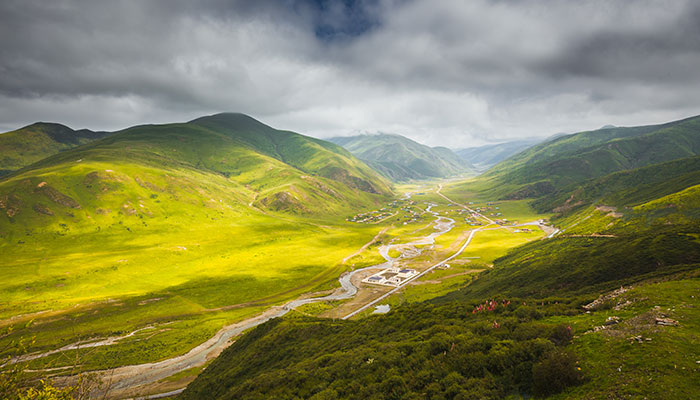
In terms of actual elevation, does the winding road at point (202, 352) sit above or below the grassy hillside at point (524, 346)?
below

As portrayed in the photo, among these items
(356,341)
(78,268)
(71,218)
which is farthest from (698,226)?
(71,218)

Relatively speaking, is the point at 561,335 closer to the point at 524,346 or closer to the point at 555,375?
the point at 524,346

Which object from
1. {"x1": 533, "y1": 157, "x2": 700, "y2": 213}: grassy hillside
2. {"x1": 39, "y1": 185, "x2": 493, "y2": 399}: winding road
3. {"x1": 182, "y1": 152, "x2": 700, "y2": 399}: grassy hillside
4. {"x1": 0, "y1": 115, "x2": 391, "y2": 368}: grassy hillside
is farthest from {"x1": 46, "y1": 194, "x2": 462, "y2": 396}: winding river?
{"x1": 533, "y1": 157, "x2": 700, "y2": 213}: grassy hillside

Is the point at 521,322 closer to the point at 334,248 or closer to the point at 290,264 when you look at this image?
the point at 290,264

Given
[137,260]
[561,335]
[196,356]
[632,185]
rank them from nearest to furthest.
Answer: [561,335]
[196,356]
[137,260]
[632,185]

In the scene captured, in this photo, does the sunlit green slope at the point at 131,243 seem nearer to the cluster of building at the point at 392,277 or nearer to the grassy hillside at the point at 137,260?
the grassy hillside at the point at 137,260

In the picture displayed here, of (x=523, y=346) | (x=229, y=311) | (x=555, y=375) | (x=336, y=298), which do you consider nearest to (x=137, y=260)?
(x=229, y=311)

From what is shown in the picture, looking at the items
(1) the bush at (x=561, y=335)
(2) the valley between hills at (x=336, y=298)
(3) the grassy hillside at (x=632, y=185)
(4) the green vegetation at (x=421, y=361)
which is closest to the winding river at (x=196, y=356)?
(2) the valley between hills at (x=336, y=298)
